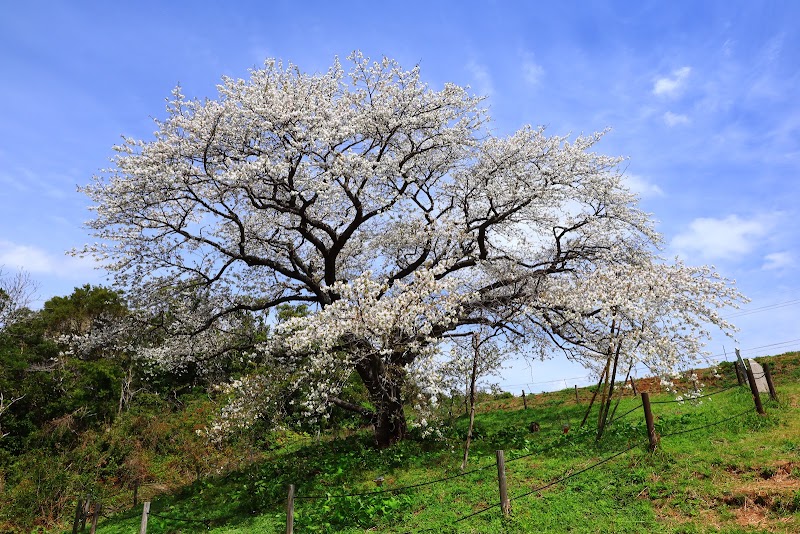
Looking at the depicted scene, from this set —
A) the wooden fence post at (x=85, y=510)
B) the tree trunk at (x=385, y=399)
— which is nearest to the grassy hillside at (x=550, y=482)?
the wooden fence post at (x=85, y=510)

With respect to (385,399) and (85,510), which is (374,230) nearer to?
(385,399)

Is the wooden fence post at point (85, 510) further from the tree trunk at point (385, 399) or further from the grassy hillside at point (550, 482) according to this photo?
the tree trunk at point (385, 399)

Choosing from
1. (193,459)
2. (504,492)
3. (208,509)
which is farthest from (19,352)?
(504,492)

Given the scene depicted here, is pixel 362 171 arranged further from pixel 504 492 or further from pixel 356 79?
pixel 504 492

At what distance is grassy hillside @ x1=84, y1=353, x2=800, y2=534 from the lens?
32.6 ft

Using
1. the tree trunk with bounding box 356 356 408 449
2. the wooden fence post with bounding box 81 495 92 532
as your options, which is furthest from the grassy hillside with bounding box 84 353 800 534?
the tree trunk with bounding box 356 356 408 449

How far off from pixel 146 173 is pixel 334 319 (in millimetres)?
6951

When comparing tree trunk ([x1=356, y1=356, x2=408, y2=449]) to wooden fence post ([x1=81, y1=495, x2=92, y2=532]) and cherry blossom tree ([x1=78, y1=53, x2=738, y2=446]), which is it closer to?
cherry blossom tree ([x1=78, y1=53, x2=738, y2=446])

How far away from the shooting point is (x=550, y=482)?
11891mm

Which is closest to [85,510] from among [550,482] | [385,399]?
[385,399]

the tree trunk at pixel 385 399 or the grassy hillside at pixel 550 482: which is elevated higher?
the tree trunk at pixel 385 399

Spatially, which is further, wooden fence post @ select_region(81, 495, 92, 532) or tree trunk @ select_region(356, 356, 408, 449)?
wooden fence post @ select_region(81, 495, 92, 532)

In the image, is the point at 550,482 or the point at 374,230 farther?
the point at 374,230

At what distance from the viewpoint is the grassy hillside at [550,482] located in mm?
9930
